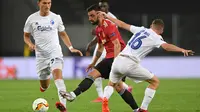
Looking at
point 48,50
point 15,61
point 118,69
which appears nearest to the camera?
point 118,69

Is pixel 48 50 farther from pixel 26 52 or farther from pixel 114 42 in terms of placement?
pixel 26 52

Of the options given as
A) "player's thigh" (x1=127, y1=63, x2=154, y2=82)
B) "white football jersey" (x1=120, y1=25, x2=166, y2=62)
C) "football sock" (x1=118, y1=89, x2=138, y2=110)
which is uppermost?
"white football jersey" (x1=120, y1=25, x2=166, y2=62)

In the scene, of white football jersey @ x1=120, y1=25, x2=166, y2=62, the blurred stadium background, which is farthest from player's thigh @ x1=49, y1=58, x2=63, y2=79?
the blurred stadium background

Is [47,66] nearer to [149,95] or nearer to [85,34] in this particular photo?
[149,95]

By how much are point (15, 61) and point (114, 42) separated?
61.2ft

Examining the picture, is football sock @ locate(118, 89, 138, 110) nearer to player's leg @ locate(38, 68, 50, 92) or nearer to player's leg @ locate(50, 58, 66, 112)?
player's leg @ locate(50, 58, 66, 112)

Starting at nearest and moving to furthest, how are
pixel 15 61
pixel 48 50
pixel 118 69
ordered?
pixel 118 69, pixel 48 50, pixel 15 61

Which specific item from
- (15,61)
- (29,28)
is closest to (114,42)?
(29,28)

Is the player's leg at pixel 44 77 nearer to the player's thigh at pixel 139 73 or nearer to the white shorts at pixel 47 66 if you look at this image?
the white shorts at pixel 47 66

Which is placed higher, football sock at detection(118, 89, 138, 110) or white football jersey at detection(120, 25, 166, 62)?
white football jersey at detection(120, 25, 166, 62)

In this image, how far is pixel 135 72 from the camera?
1112cm

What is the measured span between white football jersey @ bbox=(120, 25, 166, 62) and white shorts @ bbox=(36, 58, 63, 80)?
154 cm

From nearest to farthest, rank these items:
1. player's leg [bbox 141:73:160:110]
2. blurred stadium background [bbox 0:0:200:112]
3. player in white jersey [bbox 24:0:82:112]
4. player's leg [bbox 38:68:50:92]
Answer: player's leg [bbox 141:73:160:110]
player in white jersey [bbox 24:0:82:112]
player's leg [bbox 38:68:50:92]
blurred stadium background [bbox 0:0:200:112]

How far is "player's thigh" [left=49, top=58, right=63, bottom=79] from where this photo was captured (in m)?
11.6
